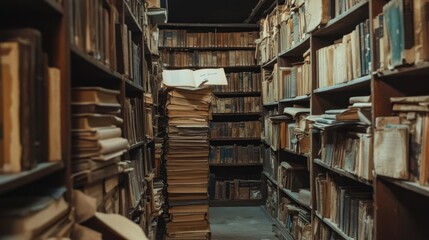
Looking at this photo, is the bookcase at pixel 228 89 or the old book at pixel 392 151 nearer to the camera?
the old book at pixel 392 151

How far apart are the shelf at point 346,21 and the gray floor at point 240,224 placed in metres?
2.21

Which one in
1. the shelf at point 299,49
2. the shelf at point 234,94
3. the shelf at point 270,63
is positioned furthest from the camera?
the shelf at point 234,94

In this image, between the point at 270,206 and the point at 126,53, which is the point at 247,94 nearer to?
the point at 270,206

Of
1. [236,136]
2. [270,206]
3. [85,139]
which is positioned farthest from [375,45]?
[236,136]

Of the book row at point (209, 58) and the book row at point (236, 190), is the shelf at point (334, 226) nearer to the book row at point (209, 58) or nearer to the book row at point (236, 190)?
the book row at point (236, 190)

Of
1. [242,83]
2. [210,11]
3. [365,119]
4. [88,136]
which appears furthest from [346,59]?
[210,11]

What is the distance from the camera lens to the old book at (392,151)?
5.40 ft

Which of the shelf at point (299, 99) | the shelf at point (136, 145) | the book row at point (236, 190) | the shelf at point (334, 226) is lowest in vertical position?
the book row at point (236, 190)

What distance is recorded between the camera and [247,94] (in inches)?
226

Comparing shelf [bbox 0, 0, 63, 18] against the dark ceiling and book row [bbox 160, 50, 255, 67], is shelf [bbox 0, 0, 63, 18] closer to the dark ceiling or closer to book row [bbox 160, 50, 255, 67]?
book row [bbox 160, 50, 255, 67]

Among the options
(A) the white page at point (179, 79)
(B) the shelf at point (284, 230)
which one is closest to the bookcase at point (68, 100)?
(A) the white page at point (179, 79)

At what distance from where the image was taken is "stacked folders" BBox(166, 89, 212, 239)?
12.0ft

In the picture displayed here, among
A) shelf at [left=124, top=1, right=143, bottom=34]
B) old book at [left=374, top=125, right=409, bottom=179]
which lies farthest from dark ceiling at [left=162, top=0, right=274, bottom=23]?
old book at [left=374, top=125, right=409, bottom=179]

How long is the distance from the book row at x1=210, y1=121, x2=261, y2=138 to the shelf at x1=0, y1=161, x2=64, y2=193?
4639 millimetres
